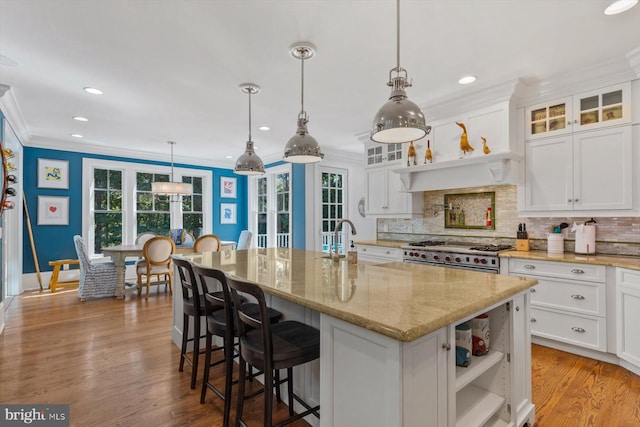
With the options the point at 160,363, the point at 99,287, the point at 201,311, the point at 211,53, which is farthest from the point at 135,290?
the point at 211,53

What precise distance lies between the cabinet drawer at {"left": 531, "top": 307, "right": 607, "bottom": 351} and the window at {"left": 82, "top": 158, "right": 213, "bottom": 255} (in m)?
6.49

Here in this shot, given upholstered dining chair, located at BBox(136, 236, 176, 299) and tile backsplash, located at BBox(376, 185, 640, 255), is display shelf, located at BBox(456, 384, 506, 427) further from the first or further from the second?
upholstered dining chair, located at BBox(136, 236, 176, 299)

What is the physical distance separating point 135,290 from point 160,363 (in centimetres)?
314

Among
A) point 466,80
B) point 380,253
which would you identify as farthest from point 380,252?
point 466,80

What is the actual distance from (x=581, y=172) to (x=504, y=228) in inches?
38.0

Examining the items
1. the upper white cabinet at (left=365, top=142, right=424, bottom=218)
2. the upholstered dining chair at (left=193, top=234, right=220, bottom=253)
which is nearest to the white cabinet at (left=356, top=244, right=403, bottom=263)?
the upper white cabinet at (left=365, top=142, right=424, bottom=218)

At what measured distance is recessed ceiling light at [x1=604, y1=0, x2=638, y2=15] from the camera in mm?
2021

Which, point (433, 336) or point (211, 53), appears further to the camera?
point (211, 53)

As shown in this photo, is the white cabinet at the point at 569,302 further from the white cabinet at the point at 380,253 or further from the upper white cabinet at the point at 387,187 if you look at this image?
the upper white cabinet at the point at 387,187

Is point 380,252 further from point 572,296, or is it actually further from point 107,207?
point 107,207

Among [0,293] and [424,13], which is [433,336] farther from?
[0,293]

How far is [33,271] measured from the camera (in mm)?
5477

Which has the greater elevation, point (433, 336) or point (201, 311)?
point (433, 336)

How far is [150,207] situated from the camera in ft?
22.1
